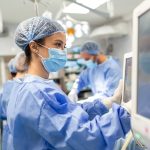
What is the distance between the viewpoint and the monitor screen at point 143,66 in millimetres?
698

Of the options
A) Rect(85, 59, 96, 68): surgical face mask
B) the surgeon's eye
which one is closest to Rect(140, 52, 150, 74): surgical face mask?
the surgeon's eye

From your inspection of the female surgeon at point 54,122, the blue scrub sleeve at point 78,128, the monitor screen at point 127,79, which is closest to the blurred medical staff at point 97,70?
the monitor screen at point 127,79

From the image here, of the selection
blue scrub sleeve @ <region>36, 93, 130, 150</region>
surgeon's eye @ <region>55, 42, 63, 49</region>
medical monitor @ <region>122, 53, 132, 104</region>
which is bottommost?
blue scrub sleeve @ <region>36, 93, 130, 150</region>

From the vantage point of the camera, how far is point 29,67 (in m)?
1.32

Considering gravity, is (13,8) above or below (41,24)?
above

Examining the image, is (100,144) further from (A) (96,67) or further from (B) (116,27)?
(B) (116,27)

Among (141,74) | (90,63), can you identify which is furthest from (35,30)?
(90,63)

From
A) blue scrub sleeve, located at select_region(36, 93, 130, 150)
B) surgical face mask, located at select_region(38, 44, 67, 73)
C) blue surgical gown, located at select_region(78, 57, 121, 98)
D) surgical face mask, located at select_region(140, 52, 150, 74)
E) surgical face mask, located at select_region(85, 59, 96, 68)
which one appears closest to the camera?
surgical face mask, located at select_region(140, 52, 150, 74)

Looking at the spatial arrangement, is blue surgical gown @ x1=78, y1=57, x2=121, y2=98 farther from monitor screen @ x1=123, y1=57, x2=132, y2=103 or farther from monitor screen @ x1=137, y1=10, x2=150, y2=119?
monitor screen @ x1=137, y1=10, x2=150, y2=119

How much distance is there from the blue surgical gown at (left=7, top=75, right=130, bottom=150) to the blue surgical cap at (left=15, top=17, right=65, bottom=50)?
0.32 meters

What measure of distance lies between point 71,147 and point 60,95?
9.4 inches

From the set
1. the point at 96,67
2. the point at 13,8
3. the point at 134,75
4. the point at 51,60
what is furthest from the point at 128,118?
the point at 13,8

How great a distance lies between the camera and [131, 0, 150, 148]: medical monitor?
695mm

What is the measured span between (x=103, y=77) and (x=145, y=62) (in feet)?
7.85
